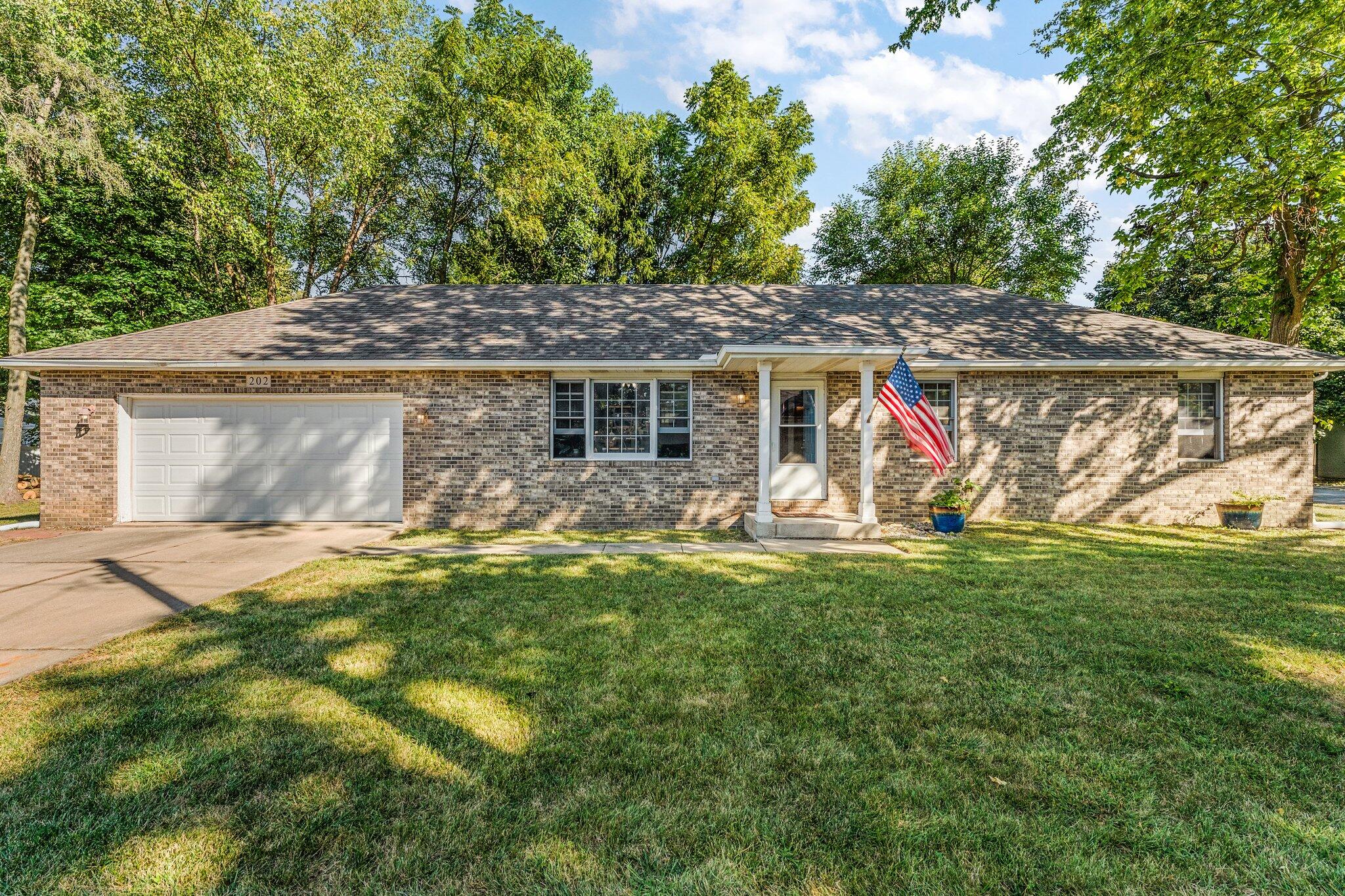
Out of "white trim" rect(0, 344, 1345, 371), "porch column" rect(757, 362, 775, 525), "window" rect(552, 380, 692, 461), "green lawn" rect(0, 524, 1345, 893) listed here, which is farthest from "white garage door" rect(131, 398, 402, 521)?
"porch column" rect(757, 362, 775, 525)

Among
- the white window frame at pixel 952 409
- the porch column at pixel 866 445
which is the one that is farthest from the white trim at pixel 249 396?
the white window frame at pixel 952 409

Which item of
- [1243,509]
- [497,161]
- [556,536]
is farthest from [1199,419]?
[497,161]

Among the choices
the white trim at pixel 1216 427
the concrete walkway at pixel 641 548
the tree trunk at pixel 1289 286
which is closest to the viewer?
the concrete walkway at pixel 641 548

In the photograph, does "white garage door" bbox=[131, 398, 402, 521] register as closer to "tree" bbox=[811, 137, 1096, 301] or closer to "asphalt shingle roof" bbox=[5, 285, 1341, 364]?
"asphalt shingle roof" bbox=[5, 285, 1341, 364]

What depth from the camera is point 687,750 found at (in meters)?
2.73

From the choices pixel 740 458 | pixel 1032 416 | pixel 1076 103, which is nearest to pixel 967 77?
pixel 1076 103

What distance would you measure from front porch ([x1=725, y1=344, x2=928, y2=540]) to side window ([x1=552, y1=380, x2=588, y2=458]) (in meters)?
2.70

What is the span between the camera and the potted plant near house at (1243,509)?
9.39m

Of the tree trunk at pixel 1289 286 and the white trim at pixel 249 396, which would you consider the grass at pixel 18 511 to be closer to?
the white trim at pixel 249 396

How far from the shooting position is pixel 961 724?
3010mm

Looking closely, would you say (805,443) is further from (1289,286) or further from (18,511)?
(18,511)

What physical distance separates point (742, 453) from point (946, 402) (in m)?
3.82

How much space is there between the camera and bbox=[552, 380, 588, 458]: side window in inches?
382

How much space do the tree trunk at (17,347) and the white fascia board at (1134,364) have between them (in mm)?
19899
